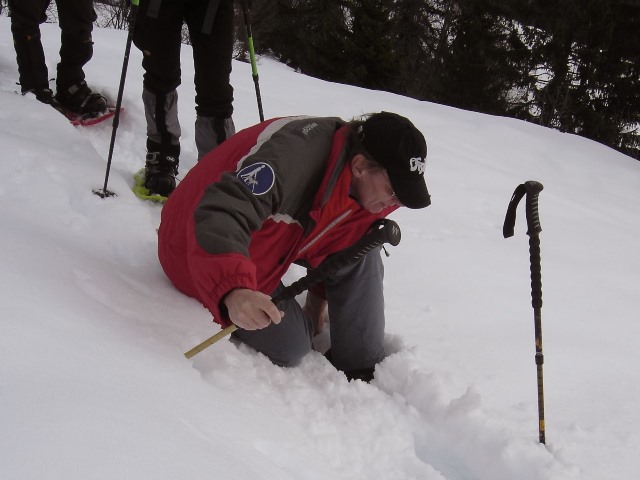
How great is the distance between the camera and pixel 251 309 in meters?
1.36

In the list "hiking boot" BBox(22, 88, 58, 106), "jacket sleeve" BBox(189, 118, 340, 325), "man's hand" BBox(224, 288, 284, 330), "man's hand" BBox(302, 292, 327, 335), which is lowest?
"man's hand" BBox(302, 292, 327, 335)

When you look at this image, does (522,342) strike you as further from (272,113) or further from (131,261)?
(272,113)

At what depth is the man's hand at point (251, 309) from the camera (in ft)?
4.44

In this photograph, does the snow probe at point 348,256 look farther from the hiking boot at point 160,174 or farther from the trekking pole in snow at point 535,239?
the hiking boot at point 160,174

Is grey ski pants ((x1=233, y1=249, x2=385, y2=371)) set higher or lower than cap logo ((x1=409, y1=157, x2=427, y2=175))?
lower

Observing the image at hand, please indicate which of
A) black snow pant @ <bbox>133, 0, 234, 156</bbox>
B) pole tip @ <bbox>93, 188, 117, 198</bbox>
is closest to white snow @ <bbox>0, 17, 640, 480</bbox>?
pole tip @ <bbox>93, 188, 117, 198</bbox>

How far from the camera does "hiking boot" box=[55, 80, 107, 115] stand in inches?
141

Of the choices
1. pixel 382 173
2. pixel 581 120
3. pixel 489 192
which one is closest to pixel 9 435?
pixel 382 173

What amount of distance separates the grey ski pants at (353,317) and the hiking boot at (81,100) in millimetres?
2207

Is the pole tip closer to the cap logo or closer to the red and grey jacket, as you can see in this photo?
the red and grey jacket

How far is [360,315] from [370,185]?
0.64 m

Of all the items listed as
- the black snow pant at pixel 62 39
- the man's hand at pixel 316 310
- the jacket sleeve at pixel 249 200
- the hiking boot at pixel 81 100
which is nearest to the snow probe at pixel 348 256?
the jacket sleeve at pixel 249 200

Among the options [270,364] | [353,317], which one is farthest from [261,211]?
[353,317]

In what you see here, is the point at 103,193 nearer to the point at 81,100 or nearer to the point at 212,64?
the point at 212,64
